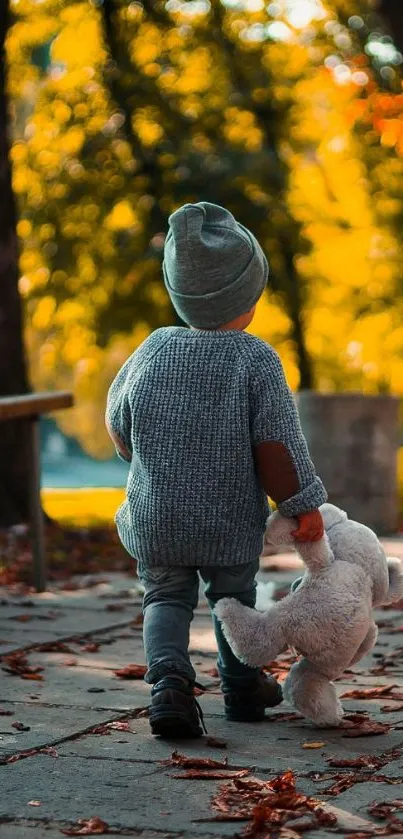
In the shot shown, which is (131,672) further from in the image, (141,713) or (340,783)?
(340,783)

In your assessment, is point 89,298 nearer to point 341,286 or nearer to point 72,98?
point 72,98

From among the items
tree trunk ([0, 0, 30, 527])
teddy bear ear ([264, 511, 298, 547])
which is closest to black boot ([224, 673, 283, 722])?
teddy bear ear ([264, 511, 298, 547])

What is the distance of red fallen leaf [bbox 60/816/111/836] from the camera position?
318cm

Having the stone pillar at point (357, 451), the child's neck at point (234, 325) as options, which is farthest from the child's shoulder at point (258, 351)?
the stone pillar at point (357, 451)

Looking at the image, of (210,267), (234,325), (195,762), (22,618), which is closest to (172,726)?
(195,762)

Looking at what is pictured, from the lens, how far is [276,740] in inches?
168

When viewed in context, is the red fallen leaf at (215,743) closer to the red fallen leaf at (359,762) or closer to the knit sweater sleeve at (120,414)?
the red fallen leaf at (359,762)

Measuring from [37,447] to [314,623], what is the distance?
373 centimetres

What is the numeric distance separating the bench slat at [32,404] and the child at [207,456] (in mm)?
2639

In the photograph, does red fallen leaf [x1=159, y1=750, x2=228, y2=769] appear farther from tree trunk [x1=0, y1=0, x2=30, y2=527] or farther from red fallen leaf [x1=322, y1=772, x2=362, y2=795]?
tree trunk [x1=0, y1=0, x2=30, y2=527]

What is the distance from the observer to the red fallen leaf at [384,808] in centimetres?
329

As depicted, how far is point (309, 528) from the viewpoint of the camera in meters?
4.47

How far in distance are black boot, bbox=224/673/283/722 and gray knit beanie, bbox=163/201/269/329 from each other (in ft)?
3.80

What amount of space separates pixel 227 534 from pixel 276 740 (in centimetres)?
64
